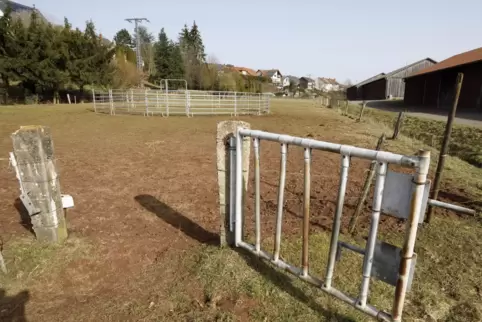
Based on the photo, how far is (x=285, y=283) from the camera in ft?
8.11

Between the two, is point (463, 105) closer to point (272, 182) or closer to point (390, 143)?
point (390, 143)

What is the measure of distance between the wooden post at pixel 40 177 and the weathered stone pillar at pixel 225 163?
169 cm

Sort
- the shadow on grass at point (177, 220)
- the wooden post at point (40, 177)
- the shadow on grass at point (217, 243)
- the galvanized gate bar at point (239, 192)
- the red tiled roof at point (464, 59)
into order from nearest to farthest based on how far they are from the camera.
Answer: the shadow on grass at point (217, 243)
the galvanized gate bar at point (239, 192)
the wooden post at point (40, 177)
the shadow on grass at point (177, 220)
the red tiled roof at point (464, 59)

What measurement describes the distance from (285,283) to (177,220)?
6.02 feet

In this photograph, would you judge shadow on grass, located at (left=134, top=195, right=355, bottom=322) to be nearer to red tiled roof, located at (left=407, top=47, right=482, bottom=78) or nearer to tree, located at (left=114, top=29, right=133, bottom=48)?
red tiled roof, located at (left=407, top=47, right=482, bottom=78)

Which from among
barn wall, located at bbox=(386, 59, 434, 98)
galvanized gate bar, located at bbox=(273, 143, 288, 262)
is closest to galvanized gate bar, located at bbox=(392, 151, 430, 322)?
galvanized gate bar, located at bbox=(273, 143, 288, 262)

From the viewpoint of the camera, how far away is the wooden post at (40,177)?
9.09 feet

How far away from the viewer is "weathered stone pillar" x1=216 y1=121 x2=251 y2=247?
2668 mm

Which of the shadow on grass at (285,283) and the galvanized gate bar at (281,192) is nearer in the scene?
the shadow on grass at (285,283)

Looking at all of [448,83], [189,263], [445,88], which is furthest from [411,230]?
[445,88]

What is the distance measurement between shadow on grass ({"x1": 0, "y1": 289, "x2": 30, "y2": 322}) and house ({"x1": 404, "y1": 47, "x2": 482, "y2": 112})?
18133 millimetres

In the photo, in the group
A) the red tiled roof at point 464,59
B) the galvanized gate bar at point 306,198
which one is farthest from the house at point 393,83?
the galvanized gate bar at point 306,198

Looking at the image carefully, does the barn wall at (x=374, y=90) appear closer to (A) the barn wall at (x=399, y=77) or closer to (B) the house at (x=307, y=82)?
(A) the barn wall at (x=399, y=77)

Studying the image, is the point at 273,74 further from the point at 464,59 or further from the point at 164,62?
the point at 464,59
